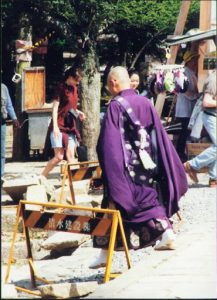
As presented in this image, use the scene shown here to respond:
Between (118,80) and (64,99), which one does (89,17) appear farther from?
(118,80)

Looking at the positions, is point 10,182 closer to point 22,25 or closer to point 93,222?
point 93,222

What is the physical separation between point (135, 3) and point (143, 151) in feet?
46.1

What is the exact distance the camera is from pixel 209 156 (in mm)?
11727

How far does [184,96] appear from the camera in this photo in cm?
1297

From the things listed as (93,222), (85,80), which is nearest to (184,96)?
(85,80)

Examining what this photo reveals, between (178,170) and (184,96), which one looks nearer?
(178,170)

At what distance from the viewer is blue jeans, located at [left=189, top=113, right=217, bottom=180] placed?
11.7 metres

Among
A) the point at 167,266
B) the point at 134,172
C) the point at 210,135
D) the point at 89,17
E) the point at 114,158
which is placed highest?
the point at 89,17

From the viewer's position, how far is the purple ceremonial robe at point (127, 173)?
7109mm

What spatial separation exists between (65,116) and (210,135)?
1843 mm

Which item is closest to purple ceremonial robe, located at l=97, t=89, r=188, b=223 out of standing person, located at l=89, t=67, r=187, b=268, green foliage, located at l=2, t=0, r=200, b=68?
standing person, located at l=89, t=67, r=187, b=268

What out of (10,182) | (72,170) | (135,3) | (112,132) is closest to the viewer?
(112,132)

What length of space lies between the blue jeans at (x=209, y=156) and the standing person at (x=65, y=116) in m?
1.58

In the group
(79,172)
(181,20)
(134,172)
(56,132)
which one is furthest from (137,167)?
(181,20)
